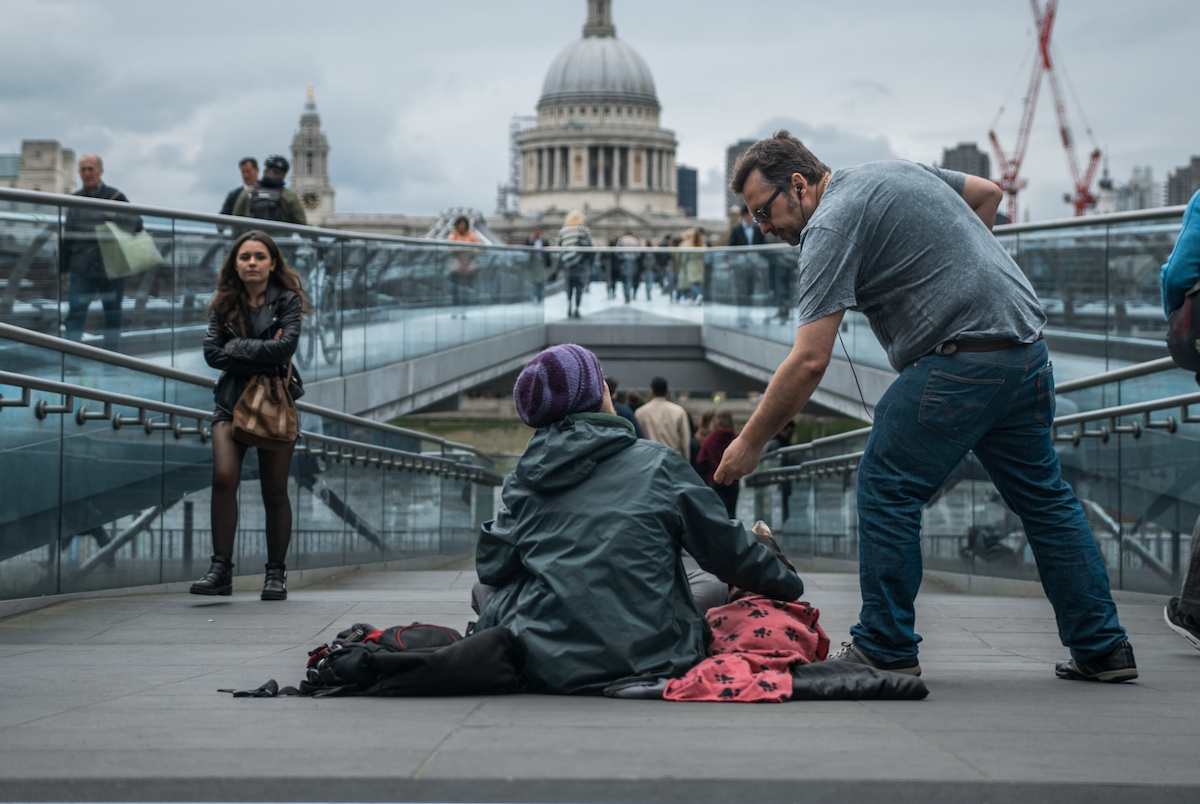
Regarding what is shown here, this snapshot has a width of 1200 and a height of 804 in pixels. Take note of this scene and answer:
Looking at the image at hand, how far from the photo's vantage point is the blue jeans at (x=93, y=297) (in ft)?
26.3

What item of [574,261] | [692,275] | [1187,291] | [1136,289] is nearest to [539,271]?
[574,261]

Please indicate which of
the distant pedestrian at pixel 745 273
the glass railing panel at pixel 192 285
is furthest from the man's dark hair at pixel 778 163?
the distant pedestrian at pixel 745 273

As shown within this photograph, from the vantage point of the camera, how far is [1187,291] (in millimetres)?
4492

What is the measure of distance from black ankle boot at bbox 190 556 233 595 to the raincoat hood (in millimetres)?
3107

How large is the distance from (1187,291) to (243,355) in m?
3.98

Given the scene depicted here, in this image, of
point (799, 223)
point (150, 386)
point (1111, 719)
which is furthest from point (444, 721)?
point (150, 386)

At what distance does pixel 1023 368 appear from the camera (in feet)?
13.0

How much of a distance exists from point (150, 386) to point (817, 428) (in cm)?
4123

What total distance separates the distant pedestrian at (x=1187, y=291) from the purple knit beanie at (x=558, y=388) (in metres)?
1.89

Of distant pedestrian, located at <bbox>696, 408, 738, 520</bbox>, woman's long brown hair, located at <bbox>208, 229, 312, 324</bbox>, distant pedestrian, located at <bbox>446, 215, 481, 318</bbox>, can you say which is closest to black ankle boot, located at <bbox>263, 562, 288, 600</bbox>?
woman's long brown hair, located at <bbox>208, 229, 312, 324</bbox>

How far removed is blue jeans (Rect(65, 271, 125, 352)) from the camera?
26.3 ft

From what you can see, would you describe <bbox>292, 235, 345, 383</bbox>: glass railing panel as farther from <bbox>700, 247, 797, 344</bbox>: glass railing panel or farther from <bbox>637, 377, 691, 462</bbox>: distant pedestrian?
<bbox>700, 247, 797, 344</bbox>: glass railing panel

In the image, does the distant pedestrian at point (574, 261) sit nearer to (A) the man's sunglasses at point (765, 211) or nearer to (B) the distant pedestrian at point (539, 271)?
(B) the distant pedestrian at point (539, 271)

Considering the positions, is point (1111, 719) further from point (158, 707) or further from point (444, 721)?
point (158, 707)
